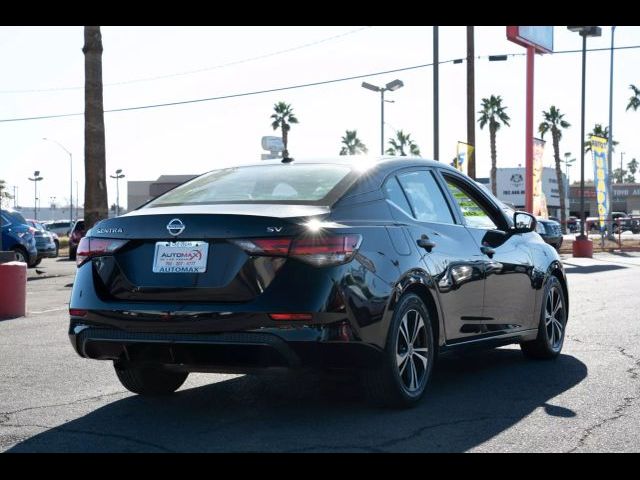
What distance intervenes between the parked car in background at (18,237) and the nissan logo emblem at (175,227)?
1873 cm

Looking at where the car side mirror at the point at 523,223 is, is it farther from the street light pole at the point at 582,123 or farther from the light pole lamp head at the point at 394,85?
the light pole lamp head at the point at 394,85

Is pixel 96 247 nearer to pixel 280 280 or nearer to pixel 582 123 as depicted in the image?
pixel 280 280

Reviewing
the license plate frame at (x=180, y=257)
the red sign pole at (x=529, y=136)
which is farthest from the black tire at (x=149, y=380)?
the red sign pole at (x=529, y=136)

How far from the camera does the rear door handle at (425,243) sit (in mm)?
6172

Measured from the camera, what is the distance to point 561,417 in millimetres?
5789

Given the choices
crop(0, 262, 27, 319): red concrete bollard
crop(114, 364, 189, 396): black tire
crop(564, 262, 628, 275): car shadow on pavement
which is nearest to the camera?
crop(114, 364, 189, 396): black tire

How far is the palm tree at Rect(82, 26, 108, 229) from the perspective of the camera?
2230 centimetres

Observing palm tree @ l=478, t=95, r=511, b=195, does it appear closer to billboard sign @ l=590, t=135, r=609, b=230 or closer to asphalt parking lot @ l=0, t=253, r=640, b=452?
billboard sign @ l=590, t=135, r=609, b=230

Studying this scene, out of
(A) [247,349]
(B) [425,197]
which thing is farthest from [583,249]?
(A) [247,349]

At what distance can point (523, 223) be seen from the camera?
25.5 feet

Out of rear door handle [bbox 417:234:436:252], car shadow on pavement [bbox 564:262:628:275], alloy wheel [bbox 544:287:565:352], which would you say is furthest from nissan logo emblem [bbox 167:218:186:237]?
car shadow on pavement [bbox 564:262:628:275]

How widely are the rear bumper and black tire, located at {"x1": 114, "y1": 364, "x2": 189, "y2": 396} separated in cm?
81

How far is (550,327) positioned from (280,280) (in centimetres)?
373

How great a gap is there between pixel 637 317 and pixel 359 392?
6.10m
